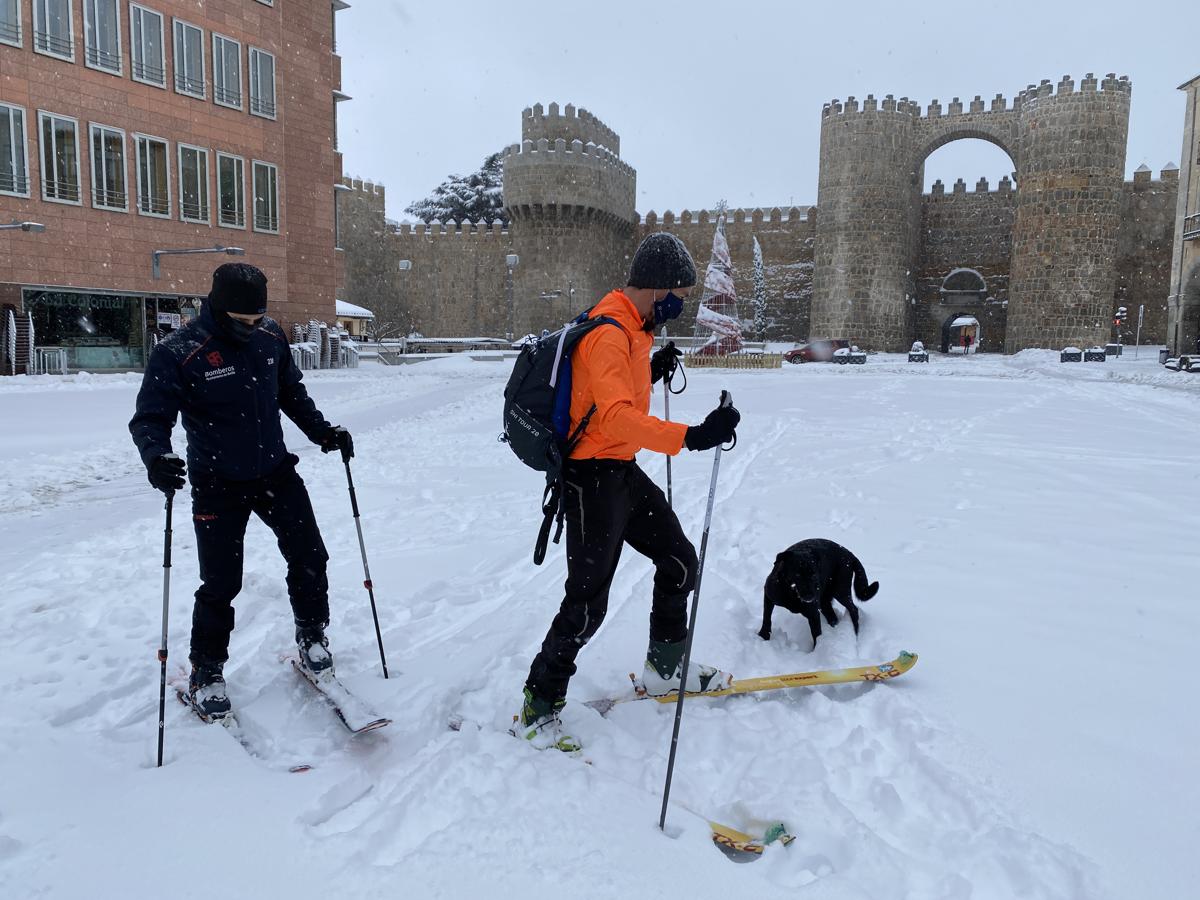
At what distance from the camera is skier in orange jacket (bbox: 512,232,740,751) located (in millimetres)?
2590

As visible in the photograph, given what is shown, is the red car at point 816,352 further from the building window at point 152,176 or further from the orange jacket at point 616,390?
the orange jacket at point 616,390

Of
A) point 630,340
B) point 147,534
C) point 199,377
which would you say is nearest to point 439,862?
point 630,340

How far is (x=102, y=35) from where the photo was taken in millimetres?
19438

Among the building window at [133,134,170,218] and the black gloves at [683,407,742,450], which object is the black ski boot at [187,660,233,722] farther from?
the building window at [133,134,170,218]

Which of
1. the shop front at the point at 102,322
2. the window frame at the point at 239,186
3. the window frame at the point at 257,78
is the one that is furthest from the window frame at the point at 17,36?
the window frame at the point at 257,78

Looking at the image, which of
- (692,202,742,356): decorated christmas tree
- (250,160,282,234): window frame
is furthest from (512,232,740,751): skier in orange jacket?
(692,202,742,356): decorated christmas tree

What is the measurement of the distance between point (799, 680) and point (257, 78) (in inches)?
990

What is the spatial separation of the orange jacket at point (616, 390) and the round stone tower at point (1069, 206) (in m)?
34.7

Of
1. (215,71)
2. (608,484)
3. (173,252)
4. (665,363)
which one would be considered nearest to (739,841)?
(608,484)

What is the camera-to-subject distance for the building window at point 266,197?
23141mm

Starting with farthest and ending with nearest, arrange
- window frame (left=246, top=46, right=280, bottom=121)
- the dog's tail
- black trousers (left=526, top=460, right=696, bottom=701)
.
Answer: window frame (left=246, top=46, right=280, bottom=121) → the dog's tail → black trousers (left=526, top=460, right=696, bottom=701)

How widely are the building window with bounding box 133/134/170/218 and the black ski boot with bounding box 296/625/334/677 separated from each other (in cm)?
2104

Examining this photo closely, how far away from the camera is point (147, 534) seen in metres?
5.42

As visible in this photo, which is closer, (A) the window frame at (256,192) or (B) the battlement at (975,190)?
(A) the window frame at (256,192)
